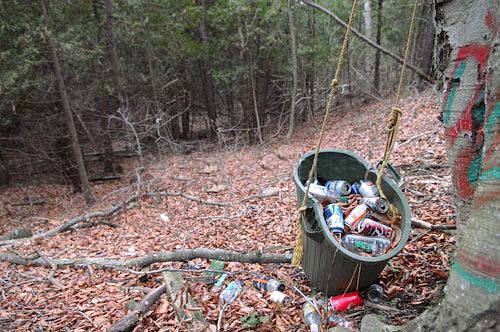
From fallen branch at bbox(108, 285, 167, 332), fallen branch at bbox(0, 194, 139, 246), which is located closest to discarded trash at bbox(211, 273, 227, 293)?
fallen branch at bbox(108, 285, 167, 332)

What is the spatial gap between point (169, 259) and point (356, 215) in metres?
2.07

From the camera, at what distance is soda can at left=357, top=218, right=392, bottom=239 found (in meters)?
2.37

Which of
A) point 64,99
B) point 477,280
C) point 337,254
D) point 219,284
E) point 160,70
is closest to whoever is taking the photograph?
point 477,280

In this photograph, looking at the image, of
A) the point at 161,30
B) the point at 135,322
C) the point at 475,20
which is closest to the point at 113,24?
the point at 161,30

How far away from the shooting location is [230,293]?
9.13 ft

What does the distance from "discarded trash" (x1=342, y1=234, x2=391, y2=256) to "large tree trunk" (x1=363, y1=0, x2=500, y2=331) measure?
0.43 metres

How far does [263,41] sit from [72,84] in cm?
642

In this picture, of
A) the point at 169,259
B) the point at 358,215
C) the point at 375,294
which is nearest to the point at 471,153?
the point at 358,215

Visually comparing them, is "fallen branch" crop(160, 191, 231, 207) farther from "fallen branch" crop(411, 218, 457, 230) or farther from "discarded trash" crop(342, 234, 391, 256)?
"discarded trash" crop(342, 234, 391, 256)

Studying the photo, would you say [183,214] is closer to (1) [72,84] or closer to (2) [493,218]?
(2) [493,218]

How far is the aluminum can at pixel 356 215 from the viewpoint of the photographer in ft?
7.95

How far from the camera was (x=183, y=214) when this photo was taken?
630 cm

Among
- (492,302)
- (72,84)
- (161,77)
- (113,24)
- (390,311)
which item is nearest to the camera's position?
(492,302)

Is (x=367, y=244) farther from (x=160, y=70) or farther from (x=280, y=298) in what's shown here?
(x=160, y=70)
